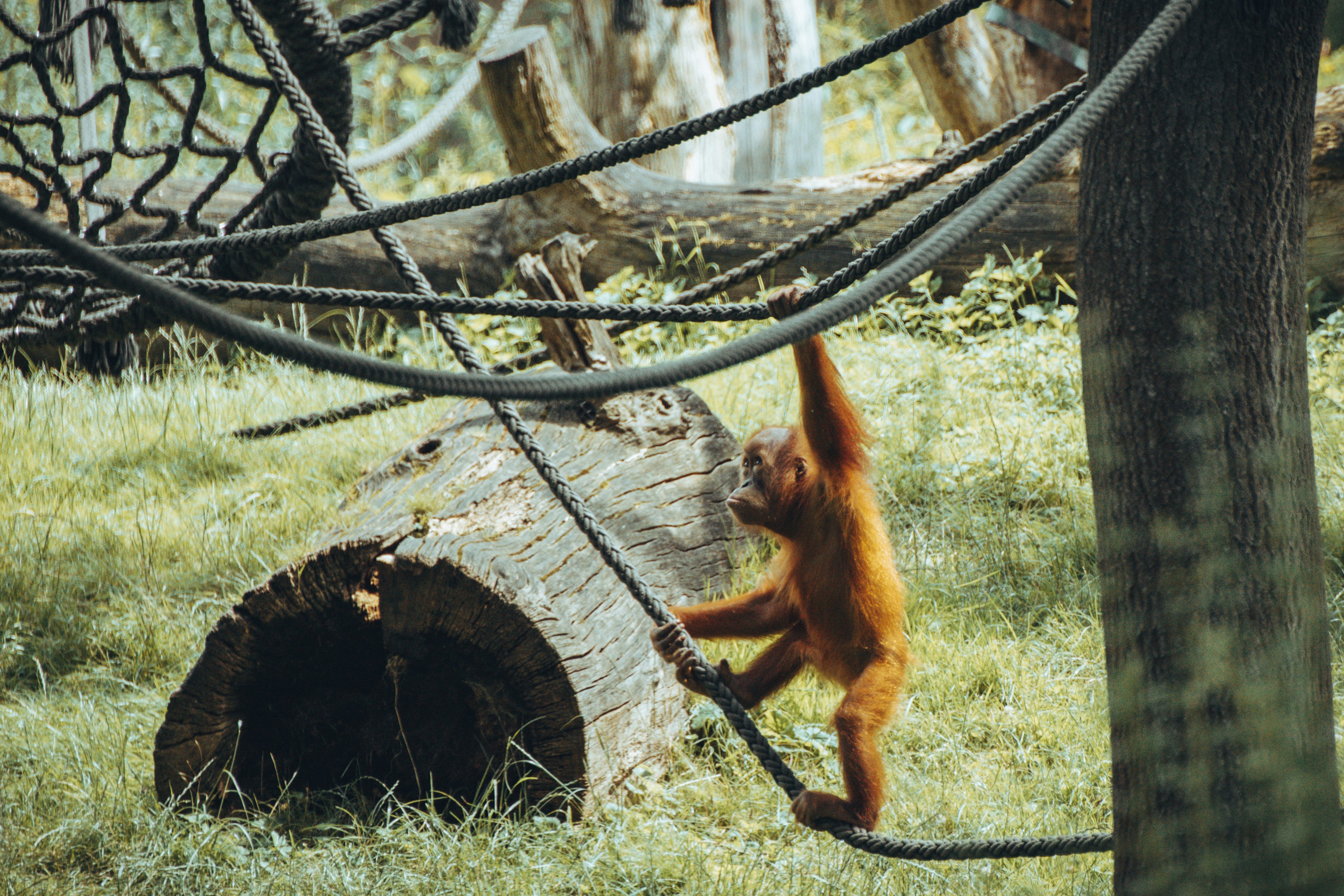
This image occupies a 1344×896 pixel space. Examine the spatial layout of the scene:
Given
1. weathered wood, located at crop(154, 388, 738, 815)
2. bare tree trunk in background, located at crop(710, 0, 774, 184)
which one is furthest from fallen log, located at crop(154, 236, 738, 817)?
bare tree trunk in background, located at crop(710, 0, 774, 184)

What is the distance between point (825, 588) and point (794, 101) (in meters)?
6.21

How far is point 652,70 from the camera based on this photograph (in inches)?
284

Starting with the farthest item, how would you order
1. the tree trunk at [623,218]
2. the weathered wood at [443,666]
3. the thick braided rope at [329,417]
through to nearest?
the tree trunk at [623,218] → the thick braided rope at [329,417] → the weathered wood at [443,666]

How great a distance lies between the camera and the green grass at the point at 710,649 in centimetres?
247

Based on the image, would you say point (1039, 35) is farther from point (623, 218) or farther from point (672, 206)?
point (623, 218)

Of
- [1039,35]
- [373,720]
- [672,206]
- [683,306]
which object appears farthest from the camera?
[1039,35]

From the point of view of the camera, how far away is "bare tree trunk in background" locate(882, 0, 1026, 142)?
6469 mm

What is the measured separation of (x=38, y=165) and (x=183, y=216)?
1.58 ft

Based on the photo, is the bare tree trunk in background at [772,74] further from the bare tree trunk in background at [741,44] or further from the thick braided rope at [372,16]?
the thick braided rope at [372,16]

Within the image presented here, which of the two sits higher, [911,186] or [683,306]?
[911,186]

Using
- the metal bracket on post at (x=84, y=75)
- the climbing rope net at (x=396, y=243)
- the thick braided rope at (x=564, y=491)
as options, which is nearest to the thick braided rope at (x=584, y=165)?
the climbing rope net at (x=396, y=243)

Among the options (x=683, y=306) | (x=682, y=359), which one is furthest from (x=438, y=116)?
(x=682, y=359)

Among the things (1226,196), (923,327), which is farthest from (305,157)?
(923,327)

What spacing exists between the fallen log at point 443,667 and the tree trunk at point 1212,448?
4.96ft
